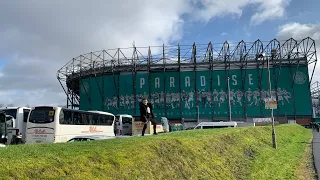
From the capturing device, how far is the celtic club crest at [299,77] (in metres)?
58.3

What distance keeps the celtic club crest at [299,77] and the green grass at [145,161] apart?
48.2 m

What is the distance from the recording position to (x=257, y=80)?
58406mm

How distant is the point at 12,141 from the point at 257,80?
47637mm

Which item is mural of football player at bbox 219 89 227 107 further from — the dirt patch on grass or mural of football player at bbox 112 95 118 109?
the dirt patch on grass

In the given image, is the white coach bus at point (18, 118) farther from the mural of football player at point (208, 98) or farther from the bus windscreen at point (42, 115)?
the mural of football player at point (208, 98)

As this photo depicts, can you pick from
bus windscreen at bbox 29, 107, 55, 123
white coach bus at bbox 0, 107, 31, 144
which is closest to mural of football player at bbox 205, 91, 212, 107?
white coach bus at bbox 0, 107, 31, 144

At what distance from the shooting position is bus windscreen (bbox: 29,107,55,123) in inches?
765

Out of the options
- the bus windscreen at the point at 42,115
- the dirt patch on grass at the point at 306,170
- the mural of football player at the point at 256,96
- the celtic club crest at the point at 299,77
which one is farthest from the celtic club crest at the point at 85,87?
the dirt patch on grass at the point at 306,170

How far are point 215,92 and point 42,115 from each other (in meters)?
43.0

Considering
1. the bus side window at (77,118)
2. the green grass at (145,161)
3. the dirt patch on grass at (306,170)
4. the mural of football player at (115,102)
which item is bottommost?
the dirt patch on grass at (306,170)

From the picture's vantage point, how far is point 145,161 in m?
7.61

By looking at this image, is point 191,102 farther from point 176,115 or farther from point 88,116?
point 88,116

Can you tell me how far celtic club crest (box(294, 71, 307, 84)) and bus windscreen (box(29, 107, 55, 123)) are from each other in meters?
50.6

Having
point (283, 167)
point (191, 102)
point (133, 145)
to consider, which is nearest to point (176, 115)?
point (191, 102)
